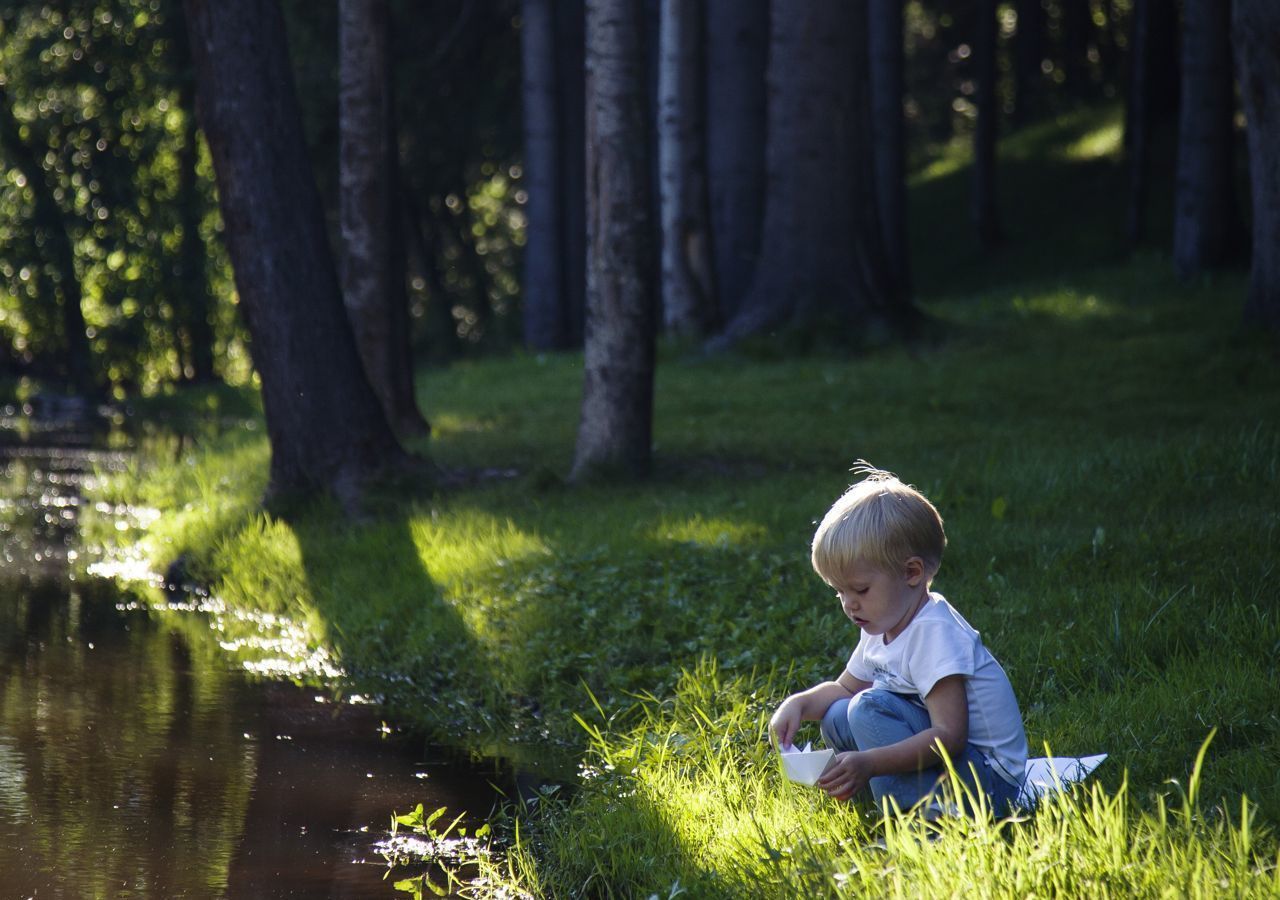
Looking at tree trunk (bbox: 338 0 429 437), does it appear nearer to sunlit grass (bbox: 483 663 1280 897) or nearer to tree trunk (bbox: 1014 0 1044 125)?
sunlit grass (bbox: 483 663 1280 897)

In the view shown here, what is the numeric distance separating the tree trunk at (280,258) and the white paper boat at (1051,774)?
221 inches

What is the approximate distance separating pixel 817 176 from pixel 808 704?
1056cm

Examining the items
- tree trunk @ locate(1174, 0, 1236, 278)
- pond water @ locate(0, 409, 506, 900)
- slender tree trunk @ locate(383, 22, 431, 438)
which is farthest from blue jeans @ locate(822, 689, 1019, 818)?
tree trunk @ locate(1174, 0, 1236, 278)

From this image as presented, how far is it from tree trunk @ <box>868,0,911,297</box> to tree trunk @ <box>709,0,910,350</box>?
18.3 ft

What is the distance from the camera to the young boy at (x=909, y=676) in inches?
139

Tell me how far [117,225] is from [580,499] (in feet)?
57.2

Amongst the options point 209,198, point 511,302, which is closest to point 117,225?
point 209,198

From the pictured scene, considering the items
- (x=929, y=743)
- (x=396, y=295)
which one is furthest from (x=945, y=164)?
(x=929, y=743)

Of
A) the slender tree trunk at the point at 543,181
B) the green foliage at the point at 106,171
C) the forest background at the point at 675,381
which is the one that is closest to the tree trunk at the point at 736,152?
the forest background at the point at 675,381

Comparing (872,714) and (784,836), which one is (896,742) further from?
(784,836)

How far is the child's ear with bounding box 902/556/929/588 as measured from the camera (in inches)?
140

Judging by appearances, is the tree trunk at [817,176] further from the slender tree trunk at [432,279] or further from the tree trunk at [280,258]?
the slender tree trunk at [432,279]

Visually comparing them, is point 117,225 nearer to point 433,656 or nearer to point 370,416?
point 370,416

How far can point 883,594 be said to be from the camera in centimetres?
359
